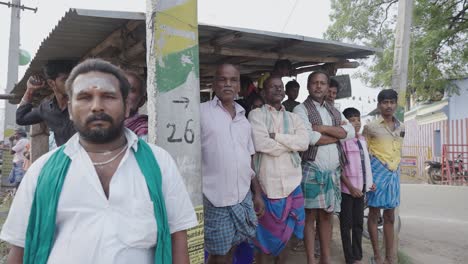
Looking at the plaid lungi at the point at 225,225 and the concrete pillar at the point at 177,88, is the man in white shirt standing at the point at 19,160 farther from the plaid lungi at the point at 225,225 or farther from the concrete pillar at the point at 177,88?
the concrete pillar at the point at 177,88

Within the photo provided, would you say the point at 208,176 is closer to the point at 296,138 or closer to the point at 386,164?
the point at 296,138

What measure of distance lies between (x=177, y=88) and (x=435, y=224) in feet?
22.1

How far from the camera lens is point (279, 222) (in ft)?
10.2

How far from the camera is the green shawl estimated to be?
1.44 metres

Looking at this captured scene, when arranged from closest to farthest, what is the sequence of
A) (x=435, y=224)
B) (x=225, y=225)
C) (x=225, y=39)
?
(x=225, y=225), (x=225, y=39), (x=435, y=224)

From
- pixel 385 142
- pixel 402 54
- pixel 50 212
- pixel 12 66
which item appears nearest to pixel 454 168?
pixel 402 54

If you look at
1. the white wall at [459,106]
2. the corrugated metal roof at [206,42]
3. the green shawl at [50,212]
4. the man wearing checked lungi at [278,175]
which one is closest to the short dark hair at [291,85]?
the corrugated metal roof at [206,42]

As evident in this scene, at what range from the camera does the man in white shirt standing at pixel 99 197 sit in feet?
4.77

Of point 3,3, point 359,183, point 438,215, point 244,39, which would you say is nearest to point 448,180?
point 438,215

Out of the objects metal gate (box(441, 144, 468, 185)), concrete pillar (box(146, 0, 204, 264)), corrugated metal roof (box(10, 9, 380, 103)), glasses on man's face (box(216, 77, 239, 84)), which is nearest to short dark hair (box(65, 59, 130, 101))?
concrete pillar (box(146, 0, 204, 264))

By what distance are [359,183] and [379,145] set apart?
0.54 meters

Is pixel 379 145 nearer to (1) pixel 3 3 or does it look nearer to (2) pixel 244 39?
(2) pixel 244 39

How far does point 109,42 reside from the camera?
10.1 feet

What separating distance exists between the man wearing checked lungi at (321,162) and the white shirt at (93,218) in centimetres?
209
